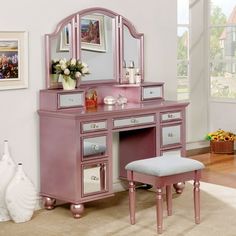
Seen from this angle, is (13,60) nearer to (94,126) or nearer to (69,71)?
(69,71)

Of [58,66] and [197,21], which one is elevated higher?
[197,21]

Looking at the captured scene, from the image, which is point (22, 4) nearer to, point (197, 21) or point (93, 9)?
point (93, 9)

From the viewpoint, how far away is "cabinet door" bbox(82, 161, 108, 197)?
183 inches

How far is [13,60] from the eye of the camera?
4691mm

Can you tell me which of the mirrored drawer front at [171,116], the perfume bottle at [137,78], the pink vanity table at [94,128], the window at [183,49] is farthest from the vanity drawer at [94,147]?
the window at [183,49]

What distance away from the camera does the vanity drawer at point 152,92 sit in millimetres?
5346

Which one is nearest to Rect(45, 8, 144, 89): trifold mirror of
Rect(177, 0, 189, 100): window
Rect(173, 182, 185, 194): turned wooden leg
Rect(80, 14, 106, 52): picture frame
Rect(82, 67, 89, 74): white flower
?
Rect(80, 14, 106, 52): picture frame

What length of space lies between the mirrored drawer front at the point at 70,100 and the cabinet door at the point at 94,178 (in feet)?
1.61

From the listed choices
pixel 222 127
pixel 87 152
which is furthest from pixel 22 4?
pixel 222 127

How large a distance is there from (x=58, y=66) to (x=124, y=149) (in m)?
1.07

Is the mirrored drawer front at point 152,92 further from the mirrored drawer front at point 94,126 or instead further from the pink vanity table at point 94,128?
the mirrored drawer front at point 94,126

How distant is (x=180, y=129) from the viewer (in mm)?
5379

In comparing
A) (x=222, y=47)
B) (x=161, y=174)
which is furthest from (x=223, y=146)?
(x=161, y=174)

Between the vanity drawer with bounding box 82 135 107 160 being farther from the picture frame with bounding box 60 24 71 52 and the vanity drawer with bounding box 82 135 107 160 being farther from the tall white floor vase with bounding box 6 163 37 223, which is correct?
the picture frame with bounding box 60 24 71 52
